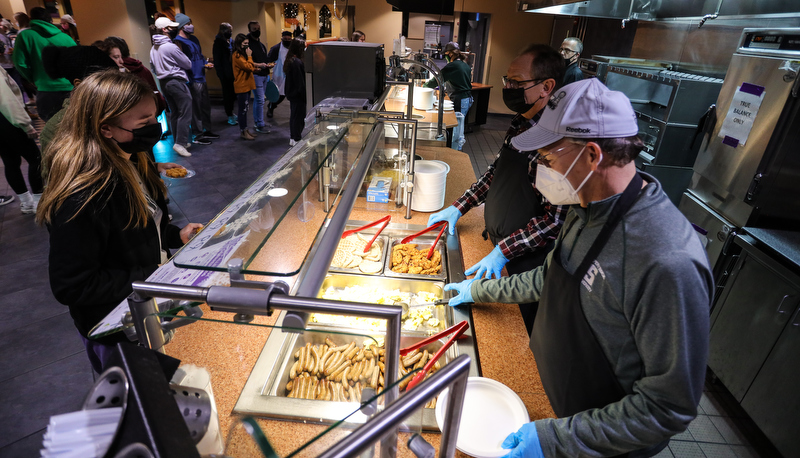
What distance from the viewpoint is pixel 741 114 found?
3.12 meters

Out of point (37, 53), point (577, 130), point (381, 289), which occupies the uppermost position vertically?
point (577, 130)

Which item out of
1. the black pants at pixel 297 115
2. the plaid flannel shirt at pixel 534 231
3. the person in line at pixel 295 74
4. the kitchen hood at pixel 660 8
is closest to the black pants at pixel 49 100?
the person in line at pixel 295 74

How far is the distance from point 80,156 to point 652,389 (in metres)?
2.02

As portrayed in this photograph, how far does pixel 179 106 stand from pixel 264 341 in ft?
23.2

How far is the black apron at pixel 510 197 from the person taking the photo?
A: 7.43ft

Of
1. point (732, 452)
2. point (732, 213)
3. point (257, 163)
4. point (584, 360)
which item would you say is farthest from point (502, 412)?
point (257, 163)

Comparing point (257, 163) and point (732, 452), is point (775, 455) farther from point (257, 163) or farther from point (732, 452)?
point (257, 163)

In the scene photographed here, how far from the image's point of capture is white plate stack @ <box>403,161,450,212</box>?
2795 millimetres

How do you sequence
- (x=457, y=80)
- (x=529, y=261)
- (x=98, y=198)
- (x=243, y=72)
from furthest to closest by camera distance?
(x=243, y=72)
(x=457, y=80)
(x=529, y=261)
(x=98, y=198)

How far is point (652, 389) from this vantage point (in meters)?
1.04

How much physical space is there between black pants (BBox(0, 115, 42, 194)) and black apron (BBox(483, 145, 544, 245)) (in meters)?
4.79

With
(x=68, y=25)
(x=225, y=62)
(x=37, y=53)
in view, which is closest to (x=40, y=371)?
(x=37, y=53)

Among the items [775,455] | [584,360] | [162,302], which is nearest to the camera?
[162,302]

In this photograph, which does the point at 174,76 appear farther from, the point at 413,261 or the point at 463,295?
the point at 463,295
